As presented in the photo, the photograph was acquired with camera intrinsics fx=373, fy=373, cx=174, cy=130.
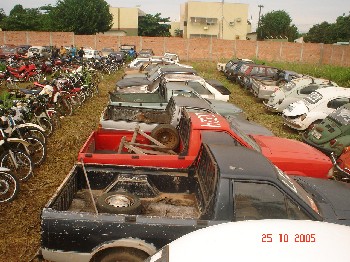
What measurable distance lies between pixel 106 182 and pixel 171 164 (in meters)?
1.05

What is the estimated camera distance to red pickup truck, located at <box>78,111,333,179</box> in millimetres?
5895

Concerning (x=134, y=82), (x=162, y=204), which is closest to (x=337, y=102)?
(x=134, y=82)

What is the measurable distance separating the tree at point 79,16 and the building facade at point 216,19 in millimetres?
15522

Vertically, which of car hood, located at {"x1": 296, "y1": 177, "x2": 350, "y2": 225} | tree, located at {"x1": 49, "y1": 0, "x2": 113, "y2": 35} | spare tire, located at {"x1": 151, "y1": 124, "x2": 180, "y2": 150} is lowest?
car hood, located at {"x1": 296, "y1": 177, "x2": 350, "y2": 225}

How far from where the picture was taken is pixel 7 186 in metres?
6.43

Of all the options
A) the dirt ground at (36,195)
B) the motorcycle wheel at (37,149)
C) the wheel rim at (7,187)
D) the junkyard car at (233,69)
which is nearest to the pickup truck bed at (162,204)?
the dirt ground at (36,195)

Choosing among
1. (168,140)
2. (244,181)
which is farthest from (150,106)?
(244,181)

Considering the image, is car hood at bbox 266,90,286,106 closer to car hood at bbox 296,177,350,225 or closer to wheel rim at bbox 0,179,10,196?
car hood at bbox 296,177,350,225

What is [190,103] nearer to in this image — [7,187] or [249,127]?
[249,127]

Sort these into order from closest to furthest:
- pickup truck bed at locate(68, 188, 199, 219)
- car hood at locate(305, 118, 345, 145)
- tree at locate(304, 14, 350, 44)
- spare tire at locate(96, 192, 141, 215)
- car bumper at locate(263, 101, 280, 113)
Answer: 1. spare tire at locate(96, 192, 141, 215)
2. pickup truck bed at locate(68, 188, 199, 219)
3. car hood at locate(305, 118, 345, 145)
4. car bumper at locate(263, 101, 280, 113)
5. tree at locate(304, 14, 350, 44)

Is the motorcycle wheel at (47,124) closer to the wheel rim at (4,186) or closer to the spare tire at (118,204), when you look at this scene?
the wheel rim at (4,186)

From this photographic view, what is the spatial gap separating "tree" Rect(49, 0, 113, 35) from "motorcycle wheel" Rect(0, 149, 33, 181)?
42564mm

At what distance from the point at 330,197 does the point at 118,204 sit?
2781mm

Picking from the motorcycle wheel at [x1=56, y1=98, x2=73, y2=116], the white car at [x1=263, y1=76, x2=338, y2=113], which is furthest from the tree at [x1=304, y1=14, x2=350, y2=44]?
the motorcycle wheel at [x1=56, y1=98, x2=73, y2=116]
